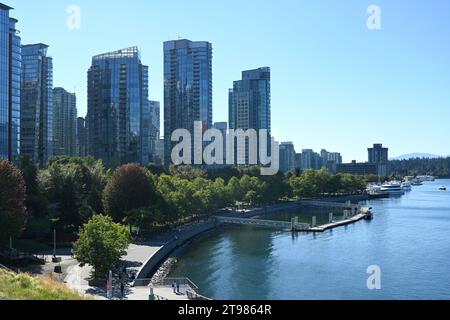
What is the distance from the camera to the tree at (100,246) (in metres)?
30.9

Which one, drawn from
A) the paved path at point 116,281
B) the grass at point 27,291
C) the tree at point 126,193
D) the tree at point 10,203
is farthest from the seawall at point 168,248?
the grass at point 27,291

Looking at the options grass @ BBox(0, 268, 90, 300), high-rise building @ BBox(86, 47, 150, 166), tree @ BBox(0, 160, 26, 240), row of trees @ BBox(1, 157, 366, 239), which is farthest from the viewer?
high-rise building @ BBox(86, 47, 150, 166)

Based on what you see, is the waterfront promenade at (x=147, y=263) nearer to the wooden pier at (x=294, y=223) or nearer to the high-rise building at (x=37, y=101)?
the wooden pier at (x=294, y=223)

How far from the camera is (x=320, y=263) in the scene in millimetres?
42875

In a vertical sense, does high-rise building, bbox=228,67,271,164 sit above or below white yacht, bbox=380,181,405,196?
above

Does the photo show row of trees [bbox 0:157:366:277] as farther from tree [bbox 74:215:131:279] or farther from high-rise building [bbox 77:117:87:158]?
high-rise building [bbox 77:117:87:158]

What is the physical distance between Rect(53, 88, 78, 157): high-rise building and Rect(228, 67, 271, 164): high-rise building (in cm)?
5360

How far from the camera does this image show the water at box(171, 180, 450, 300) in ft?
109

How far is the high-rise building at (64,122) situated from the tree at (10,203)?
10361 centimetres

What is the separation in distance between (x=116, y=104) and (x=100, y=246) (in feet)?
294

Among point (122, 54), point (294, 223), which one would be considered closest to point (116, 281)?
point (294, 223)

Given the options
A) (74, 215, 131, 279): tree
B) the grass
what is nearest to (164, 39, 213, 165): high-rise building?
(74, 215, 131, 279): tree
